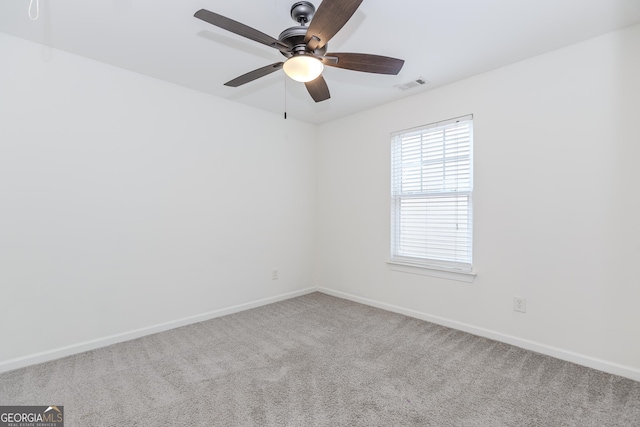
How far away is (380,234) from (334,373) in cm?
186

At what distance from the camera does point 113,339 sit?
2.74 meters

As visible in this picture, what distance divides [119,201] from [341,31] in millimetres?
2413

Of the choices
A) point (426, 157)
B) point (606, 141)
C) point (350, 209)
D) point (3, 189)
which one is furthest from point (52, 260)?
point (606, 141)

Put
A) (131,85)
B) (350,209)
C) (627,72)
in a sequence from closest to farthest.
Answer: (627,72)
(131,85)
(350,209)

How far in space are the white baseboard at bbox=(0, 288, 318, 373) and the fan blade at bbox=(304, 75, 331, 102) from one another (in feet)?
8.37

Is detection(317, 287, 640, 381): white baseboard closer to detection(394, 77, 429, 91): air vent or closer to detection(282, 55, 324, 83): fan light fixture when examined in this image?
detection(394, 77, 429, 91): air vent

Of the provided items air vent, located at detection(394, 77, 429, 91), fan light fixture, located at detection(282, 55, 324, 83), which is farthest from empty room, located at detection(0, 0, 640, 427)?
air vent, located at detection(394, 77, 429, 91)

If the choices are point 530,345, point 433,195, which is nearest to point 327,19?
point 433,195

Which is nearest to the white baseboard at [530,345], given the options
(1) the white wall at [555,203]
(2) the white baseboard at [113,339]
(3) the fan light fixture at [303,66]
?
(1) the white wall at [555,203]

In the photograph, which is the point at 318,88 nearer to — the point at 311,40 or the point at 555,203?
the point at 311,40

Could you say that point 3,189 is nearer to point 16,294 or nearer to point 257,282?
point 16,294

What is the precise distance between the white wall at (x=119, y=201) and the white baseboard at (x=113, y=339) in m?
0.05

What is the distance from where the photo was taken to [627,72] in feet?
7.17

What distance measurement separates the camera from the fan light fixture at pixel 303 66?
180cm
